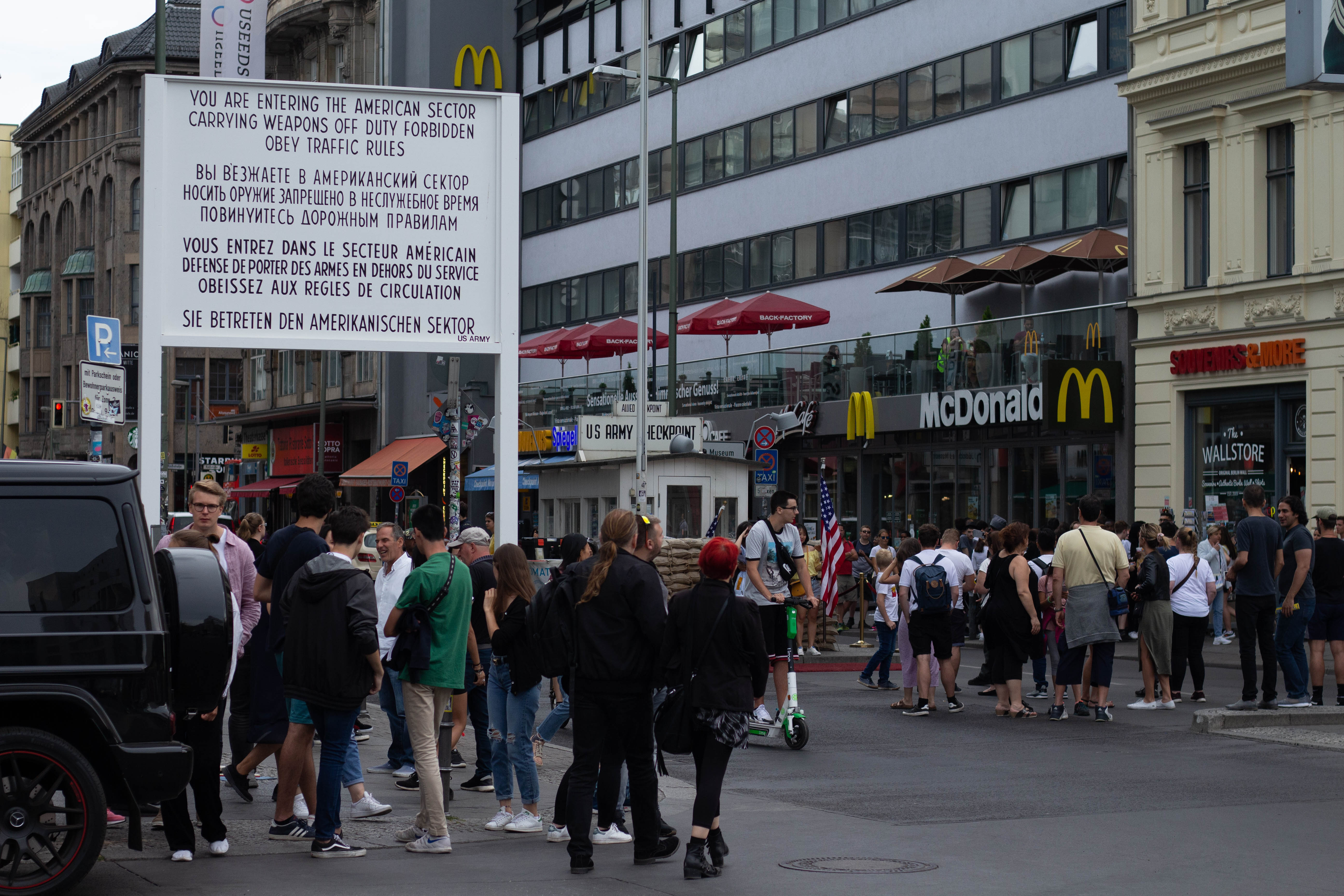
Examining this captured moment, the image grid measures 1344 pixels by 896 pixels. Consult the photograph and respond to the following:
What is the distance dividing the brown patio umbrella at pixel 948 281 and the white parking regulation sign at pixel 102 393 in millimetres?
19888

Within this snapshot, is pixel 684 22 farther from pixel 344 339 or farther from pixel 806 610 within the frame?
pixel 344 339

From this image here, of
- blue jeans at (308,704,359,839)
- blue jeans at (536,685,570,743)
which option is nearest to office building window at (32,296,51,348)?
blue jeans at (536,685,570,743)

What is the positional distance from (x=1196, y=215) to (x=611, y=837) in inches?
840

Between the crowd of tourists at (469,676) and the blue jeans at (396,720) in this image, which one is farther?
the blue jeans at (396,720)

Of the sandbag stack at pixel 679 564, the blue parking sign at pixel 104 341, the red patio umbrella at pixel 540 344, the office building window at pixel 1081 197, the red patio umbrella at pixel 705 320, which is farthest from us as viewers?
the red patio umbrella at pixel 540 344

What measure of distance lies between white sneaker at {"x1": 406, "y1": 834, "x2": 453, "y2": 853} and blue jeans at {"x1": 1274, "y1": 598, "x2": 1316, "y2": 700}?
949 centimetres

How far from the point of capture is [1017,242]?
34.0m

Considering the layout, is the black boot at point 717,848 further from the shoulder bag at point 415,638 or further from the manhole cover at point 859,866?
the shoulder bag at point 415,638

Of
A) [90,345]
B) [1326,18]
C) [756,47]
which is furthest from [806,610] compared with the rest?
[756,47]

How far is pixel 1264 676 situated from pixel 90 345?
1136 centimetres

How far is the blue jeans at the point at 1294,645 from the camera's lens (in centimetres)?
1596

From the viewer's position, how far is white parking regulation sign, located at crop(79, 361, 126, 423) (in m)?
15.1

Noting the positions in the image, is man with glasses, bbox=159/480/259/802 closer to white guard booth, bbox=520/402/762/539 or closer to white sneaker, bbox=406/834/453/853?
white sneaker, bbox=406/834/453/853

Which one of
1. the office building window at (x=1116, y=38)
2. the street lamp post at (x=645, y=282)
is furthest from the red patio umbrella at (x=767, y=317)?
the office building window at (x=1116, y=38)
